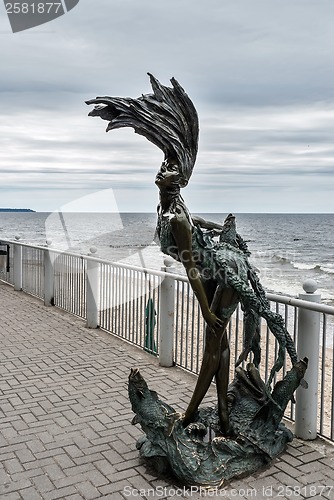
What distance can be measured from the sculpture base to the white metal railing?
1.40 feet

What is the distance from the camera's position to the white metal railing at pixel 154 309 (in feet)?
15.8

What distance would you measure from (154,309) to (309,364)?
11.0 ft

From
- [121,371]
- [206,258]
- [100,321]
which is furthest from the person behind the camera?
[100,321]

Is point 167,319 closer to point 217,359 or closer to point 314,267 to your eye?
point 217,359

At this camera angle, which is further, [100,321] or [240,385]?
[100,321]

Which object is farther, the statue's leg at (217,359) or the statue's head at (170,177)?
the statue's leg at (217,359)

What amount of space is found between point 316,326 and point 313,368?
1.19ft

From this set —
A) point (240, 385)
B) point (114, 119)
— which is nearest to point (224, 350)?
point (240, 385)

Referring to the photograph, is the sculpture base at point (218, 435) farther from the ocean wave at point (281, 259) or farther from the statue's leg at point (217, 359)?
the ocean wave at point (281, 259)

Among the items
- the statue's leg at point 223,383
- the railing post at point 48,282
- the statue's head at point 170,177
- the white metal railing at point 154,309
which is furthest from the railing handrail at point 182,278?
the statue's head at point 170,177

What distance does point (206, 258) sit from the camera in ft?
13.5

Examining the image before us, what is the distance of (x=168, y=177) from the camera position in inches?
159

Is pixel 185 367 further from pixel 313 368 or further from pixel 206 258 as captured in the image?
pixel 206 258

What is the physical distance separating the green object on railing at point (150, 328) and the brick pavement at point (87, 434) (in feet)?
0.49
